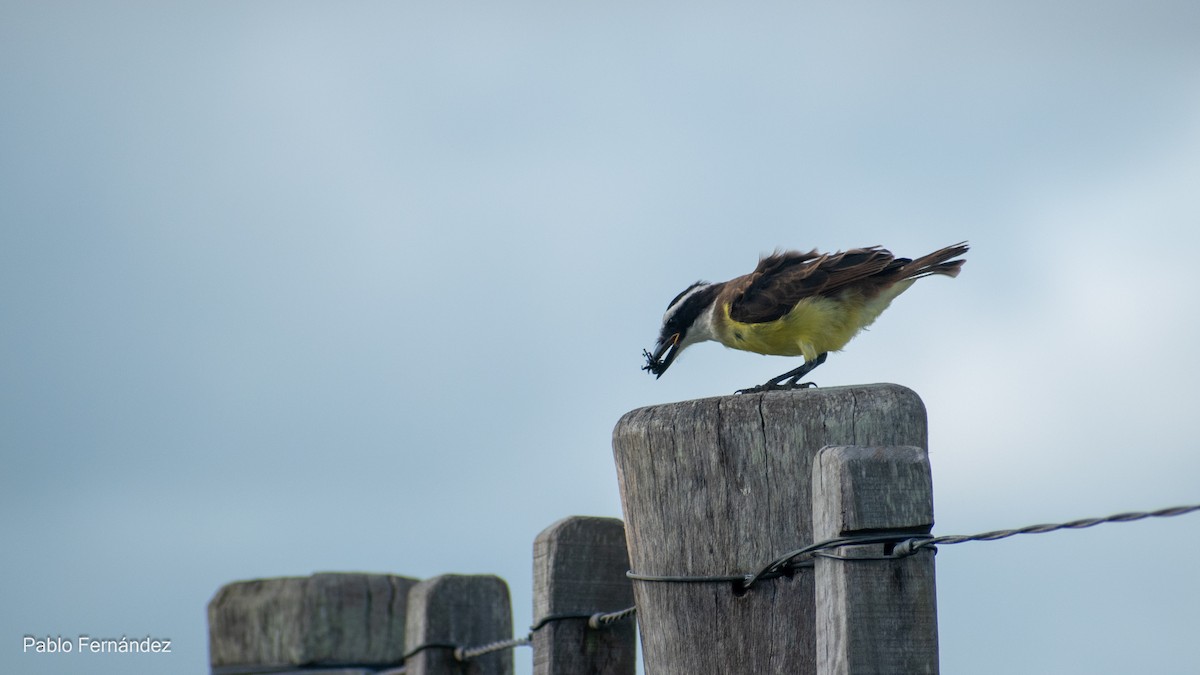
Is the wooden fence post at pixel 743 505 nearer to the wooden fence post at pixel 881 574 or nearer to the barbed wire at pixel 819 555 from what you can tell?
the barbed wire at pixel 819 555

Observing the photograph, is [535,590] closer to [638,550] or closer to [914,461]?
[638,550]

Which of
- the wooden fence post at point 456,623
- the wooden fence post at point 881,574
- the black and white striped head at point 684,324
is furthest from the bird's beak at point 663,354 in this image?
the wooden fence post at point 881,574

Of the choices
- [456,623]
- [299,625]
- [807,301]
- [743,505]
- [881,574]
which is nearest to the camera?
[881,574]

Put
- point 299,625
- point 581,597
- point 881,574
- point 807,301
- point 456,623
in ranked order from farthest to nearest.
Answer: point 807,301 → point 456,623 → point 299,625 → point 581,597 → point 881,574

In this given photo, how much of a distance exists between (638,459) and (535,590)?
3.34ft

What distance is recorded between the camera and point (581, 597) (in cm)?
409

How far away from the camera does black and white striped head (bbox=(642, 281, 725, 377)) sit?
26.3 feet

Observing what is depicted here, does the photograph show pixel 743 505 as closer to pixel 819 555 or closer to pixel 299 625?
pixel 819 555

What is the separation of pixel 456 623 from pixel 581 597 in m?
0.76

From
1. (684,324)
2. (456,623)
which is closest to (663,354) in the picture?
(684,324)

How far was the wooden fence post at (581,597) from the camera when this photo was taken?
406cm

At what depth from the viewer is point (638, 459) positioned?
337 centimetres

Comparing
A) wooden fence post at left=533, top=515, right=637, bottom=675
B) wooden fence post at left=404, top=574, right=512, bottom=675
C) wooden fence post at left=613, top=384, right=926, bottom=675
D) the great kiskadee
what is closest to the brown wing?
the great kiskadee

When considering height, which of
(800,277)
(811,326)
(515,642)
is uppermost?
(800,277)
